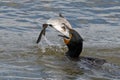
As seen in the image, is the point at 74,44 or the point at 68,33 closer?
the point at 68,33

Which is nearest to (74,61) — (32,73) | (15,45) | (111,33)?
(32,73)

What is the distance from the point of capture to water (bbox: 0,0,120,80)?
769 centimetres

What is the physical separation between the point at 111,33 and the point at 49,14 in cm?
197

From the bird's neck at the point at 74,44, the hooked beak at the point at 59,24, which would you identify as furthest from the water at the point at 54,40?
the hooked beak at the point at 59,24

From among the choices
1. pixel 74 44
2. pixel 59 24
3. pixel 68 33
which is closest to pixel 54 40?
pixel 74 44

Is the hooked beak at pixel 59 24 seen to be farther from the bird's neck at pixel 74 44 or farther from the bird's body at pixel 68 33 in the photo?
the bird's neck at pixel 74 44

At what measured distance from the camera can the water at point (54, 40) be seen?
25.2 ft

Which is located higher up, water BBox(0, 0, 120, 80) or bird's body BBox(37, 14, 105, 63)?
bird's body BBox(37, 14, 105, 63)

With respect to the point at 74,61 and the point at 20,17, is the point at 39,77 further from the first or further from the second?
the point at 20,17

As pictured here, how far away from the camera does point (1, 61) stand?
8.28 m

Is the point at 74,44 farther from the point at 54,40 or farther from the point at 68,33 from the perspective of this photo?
the point at 54,40

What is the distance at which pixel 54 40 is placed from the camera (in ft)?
33.2

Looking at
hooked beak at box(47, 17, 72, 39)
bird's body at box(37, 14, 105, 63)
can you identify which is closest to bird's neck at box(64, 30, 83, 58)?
bird's body at box(37, 14, 105, 63)

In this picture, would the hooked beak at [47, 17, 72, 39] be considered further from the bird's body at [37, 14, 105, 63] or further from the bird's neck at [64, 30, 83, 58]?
the bird's neck at [64, 30, 83, 58]
